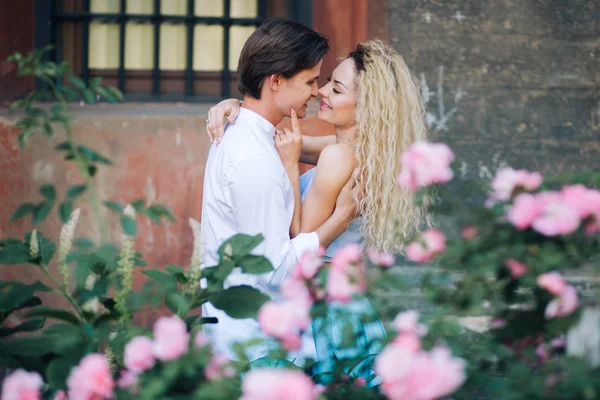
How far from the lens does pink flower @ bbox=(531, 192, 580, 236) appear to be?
4.30 feet

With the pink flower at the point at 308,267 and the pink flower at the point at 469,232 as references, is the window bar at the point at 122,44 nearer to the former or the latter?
the pink flower at the point at 308,267

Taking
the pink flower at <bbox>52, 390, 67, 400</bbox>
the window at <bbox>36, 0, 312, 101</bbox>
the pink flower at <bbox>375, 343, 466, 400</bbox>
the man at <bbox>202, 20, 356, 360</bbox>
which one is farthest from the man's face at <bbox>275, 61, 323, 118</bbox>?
the window at <bbox>36, 0, 312, 101</bbox>

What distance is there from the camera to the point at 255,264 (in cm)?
166

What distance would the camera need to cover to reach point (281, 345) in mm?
1423

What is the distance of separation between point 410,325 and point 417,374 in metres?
0.24

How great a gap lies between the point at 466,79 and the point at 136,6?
224cm

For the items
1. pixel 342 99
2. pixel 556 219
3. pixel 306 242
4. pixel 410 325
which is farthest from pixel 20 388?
pixel 342 99

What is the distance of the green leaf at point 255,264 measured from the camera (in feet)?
5.44

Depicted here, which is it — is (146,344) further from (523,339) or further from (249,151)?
(249,151)

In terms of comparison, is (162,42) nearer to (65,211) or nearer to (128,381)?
(65,211)

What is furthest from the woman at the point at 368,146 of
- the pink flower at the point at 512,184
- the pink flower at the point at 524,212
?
the pink flower at the point at 524,212

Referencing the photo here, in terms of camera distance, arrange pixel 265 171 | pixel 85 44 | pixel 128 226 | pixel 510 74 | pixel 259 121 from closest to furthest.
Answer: pixel 128 226, pixel 265 171, pixel 259 121, pixel 510 74, pixel 85 44

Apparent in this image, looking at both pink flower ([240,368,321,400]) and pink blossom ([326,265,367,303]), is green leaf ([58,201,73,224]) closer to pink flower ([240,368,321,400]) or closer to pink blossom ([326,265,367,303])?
pink blossom ([326,265,367,303])

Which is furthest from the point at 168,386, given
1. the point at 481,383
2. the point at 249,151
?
the point at 249,151
